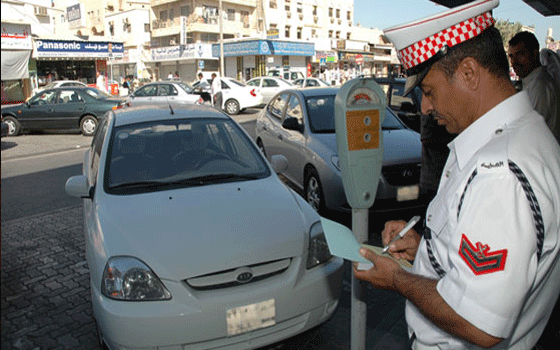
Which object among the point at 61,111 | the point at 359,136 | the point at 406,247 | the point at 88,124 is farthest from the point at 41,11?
the point at 406,247

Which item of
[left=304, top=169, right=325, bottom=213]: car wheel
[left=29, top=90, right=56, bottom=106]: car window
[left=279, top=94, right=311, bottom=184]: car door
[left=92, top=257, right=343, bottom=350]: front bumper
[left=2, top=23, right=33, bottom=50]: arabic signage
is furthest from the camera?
[left=2, top=23, right=33, bottom=50]: arabic signage

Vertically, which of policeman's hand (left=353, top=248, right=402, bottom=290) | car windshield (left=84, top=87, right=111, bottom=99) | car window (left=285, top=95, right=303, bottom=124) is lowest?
policeman's hand (left=353, top=248, right=402, bottom=290)

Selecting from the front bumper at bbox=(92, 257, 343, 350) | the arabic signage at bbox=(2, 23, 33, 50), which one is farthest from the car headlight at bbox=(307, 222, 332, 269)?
the arabic signage at bbox=(2, 23, 33, 50)

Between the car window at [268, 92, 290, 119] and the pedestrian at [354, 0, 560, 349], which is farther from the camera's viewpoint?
the car window at [268, 92, 290, 119]

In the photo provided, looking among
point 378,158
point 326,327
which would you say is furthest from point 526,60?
point 326,327

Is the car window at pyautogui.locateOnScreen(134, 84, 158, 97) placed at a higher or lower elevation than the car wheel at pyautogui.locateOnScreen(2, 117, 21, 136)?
higher

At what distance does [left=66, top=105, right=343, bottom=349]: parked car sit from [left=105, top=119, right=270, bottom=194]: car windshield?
0.6 inches

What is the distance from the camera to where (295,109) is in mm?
6816

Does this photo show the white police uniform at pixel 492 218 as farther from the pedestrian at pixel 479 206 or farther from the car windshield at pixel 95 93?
the car windshield at pixel 95 93

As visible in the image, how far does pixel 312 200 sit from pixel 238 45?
4061cm

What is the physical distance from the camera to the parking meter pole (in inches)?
80.7

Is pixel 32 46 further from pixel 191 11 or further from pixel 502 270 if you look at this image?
pixel 502 270

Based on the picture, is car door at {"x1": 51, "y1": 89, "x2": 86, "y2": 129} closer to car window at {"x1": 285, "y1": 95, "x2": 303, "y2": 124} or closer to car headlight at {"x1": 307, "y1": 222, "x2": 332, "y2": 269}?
car window at {"x1": 285, "y1": 95, "x2": 303, "y2": 124}

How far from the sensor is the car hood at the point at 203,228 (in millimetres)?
2645
